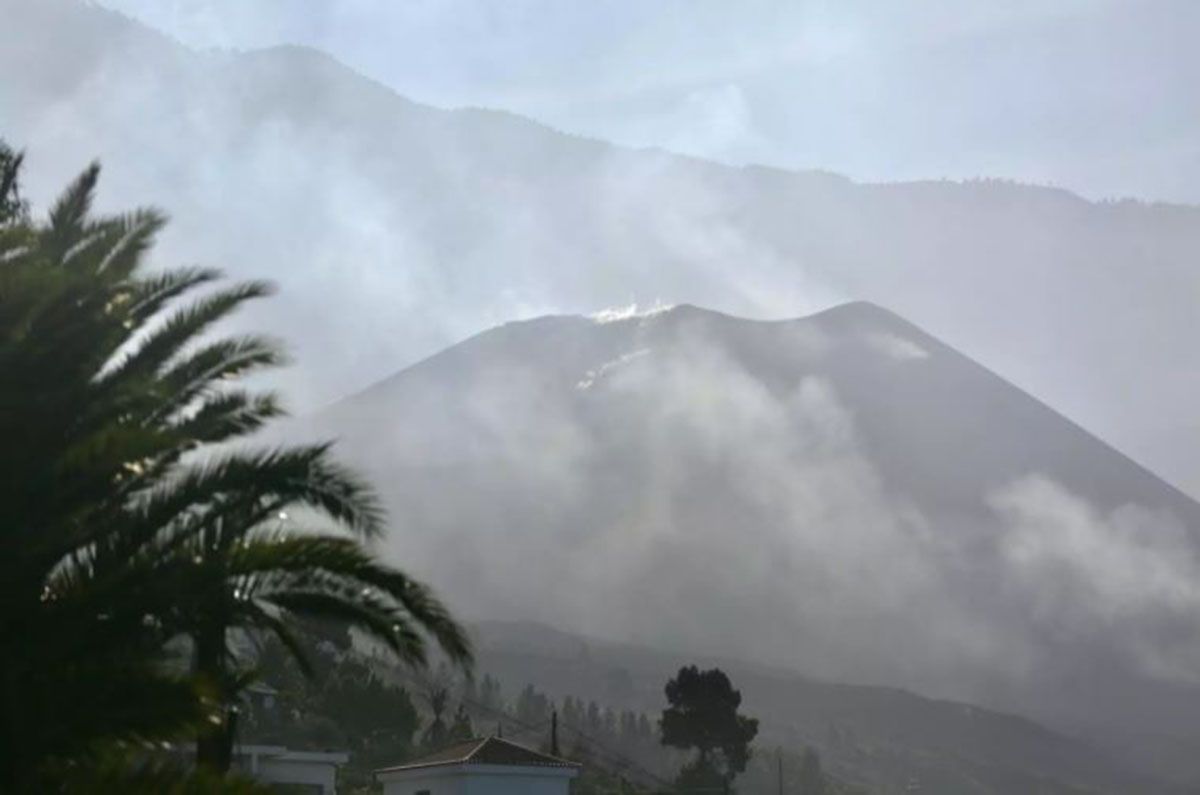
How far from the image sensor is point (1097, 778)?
653 feet

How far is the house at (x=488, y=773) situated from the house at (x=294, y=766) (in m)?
2.68

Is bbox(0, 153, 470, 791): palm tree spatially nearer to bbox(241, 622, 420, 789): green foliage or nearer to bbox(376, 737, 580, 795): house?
bbox(376, 737, 580, 795): house

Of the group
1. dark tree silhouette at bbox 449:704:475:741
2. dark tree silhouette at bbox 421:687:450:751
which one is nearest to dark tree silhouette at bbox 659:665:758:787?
dark tree silhouette at bbox 449:704:475:741

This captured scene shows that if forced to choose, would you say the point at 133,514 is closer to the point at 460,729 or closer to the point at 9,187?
the point at 9,187

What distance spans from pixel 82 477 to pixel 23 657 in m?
1.34

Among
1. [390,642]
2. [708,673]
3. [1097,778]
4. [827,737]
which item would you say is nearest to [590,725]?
[827,737]

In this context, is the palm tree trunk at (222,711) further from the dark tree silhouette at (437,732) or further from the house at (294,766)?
the dark tree silhouette at (437,732)

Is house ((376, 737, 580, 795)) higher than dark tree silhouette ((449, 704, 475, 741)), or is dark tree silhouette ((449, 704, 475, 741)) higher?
dark tree silhouette ((449, 704, 475, 741))

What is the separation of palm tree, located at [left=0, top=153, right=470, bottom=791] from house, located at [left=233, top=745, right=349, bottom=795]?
23.7m

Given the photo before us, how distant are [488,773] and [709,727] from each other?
32.7 metres

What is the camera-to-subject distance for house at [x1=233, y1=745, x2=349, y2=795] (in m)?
38.8

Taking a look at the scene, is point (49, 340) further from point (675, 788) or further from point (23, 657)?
point (675, 788)

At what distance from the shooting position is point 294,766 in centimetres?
3988

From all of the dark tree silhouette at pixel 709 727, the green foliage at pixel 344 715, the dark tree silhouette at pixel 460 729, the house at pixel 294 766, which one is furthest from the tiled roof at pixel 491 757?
the dark tree silhouette at pixel 460 729
